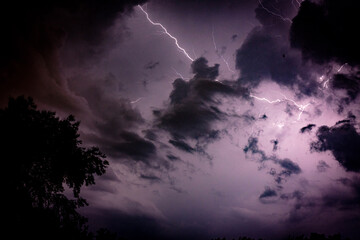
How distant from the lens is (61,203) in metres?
14.4

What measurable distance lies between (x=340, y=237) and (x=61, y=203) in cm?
1544

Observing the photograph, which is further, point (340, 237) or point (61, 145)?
point (61, 145)

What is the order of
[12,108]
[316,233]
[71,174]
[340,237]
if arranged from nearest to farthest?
[340,237] < [316,233] < [12,108] < [71,174]

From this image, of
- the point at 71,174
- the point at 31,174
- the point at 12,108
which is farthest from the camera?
the point at 71,174

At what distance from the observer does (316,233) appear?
11078 mm

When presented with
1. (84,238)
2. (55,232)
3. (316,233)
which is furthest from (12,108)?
(316,233)

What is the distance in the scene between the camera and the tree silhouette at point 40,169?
10.9 m

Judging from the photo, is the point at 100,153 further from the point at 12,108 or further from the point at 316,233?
the point at 316,233

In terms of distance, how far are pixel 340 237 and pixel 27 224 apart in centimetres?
1464

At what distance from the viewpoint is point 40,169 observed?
13.6 meters

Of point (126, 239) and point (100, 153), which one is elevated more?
point (100, 153)

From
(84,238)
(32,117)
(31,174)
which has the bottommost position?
(84,238)

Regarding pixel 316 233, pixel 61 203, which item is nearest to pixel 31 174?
pixel 61 203

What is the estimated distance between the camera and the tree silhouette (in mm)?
10859
